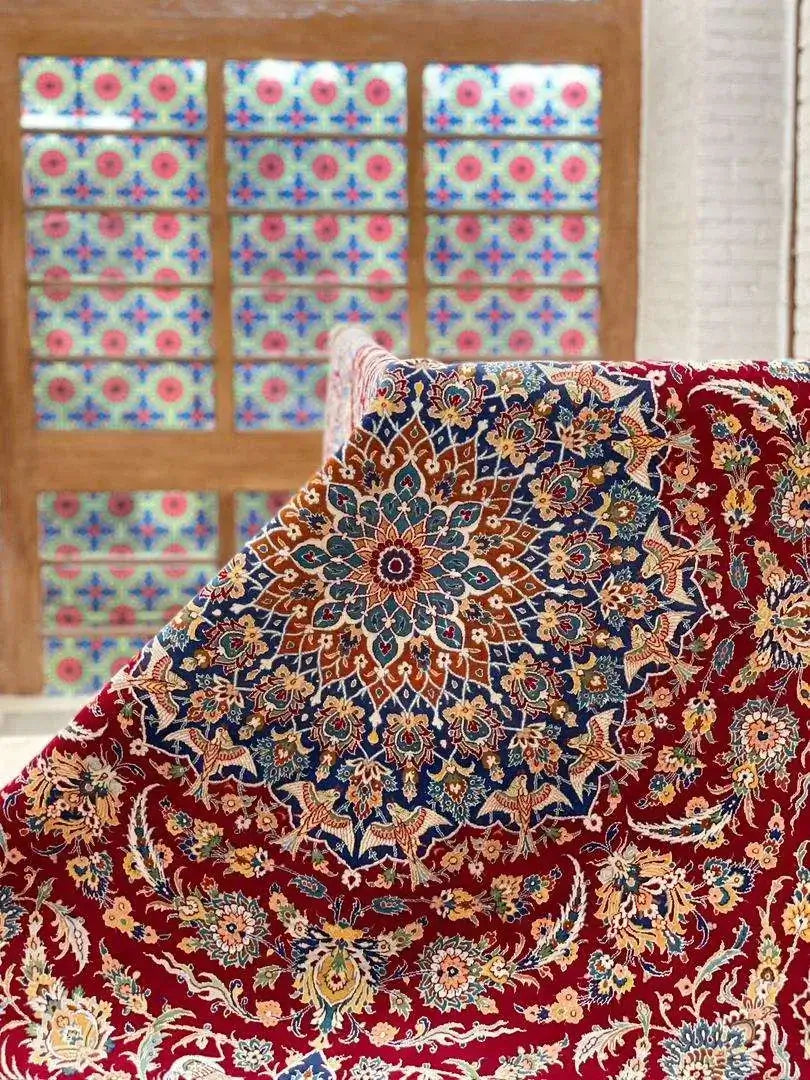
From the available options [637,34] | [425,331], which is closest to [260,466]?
[425,331]

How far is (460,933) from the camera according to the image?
2.77ft

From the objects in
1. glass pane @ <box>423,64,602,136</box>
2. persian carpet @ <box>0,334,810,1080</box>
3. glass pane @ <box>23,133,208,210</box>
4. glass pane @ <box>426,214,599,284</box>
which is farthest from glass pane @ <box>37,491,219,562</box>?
persian carpet @ <box>0,334,810,1080</box>

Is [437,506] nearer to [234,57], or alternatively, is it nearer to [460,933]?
[460,933]

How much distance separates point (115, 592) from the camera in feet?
12.6

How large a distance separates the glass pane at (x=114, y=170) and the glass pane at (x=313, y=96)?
20 centimetres

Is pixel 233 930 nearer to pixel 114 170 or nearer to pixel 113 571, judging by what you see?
pixel 113 571

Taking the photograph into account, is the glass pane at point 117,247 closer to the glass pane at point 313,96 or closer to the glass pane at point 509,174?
the glass pane at point 313,96

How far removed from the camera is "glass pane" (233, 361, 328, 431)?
3.79 meters

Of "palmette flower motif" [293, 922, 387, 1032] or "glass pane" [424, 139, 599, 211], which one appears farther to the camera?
"glass pane" [424, 139, 599, 211]

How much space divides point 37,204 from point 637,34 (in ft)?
6.55

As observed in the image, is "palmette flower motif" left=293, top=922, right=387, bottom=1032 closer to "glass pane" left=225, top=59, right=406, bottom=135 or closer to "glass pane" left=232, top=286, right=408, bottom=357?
"glass pane" left=232, top=286, right=408, bottom=357

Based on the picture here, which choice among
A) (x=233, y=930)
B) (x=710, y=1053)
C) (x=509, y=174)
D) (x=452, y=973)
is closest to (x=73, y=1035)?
(x=233, y=930)

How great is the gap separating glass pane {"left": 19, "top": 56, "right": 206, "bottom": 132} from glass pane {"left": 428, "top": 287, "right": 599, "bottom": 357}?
100 centimetres

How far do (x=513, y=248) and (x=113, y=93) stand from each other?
1.37 m
